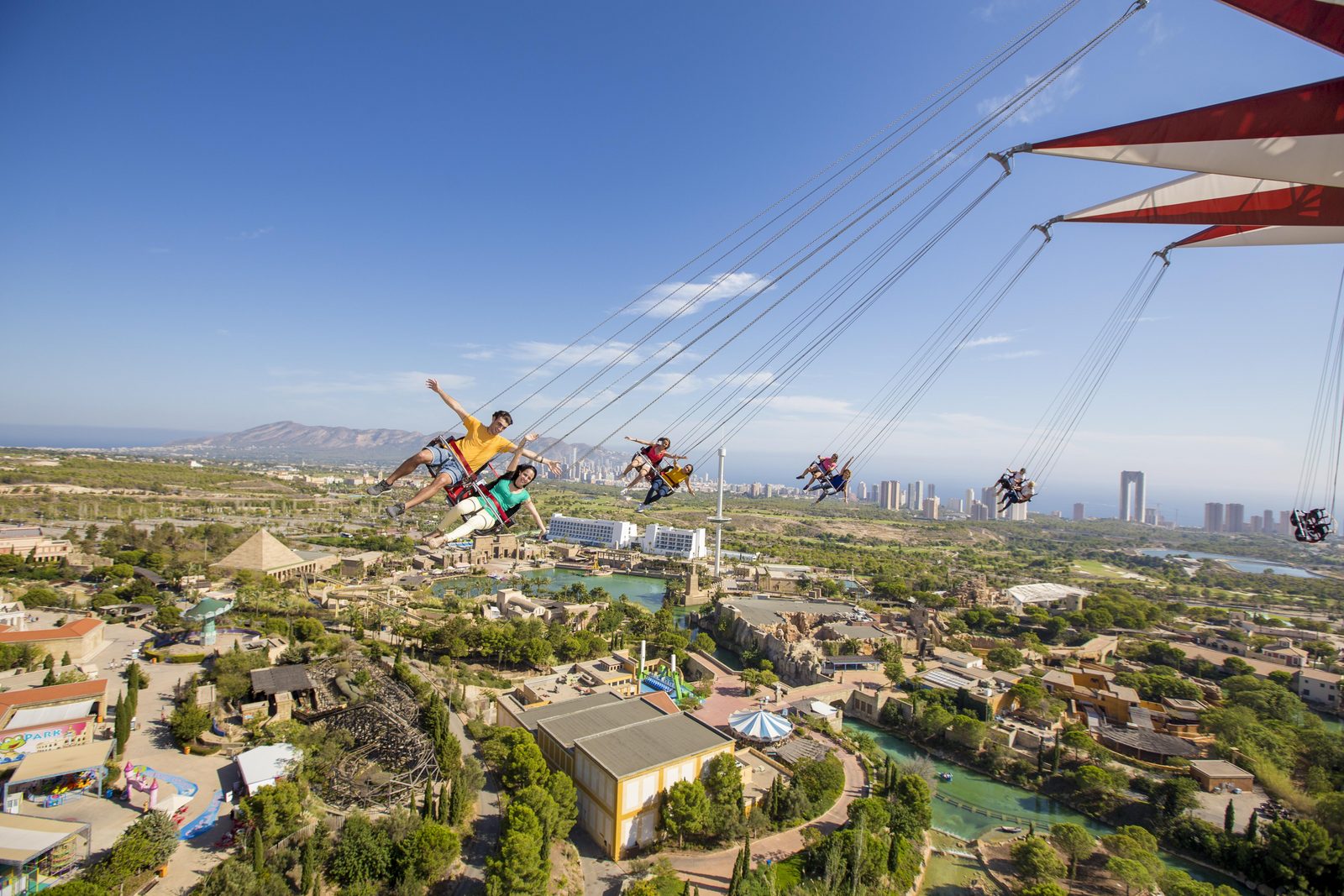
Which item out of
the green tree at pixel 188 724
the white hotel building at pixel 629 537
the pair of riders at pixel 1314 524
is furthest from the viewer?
the white hotel building at pixel 629 537

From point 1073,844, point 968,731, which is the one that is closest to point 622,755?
point 1073,844

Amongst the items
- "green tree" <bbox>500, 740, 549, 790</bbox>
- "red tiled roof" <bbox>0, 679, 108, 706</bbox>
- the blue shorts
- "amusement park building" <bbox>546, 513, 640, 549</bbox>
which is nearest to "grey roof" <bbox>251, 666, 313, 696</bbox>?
"red tiled roof" <bbox>0, 679, 108, 706</bbox>

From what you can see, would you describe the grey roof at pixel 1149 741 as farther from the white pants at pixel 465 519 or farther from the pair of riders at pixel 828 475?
the white pants at pixel 465 519

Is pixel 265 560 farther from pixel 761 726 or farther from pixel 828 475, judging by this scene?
pixel 828 475

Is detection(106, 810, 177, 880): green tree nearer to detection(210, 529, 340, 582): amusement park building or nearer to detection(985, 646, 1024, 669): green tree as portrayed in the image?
detection(210, 529, 340, 582): amusement park building

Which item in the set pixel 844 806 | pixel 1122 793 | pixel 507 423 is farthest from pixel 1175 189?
pixel 1122 793

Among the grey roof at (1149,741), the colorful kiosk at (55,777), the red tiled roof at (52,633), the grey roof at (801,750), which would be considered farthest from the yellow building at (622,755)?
the red tiled roof at (52,633)

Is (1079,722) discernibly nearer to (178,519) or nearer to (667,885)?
(667,885)
